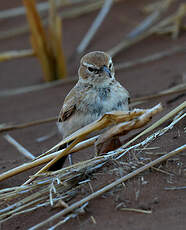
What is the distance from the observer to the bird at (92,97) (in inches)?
170

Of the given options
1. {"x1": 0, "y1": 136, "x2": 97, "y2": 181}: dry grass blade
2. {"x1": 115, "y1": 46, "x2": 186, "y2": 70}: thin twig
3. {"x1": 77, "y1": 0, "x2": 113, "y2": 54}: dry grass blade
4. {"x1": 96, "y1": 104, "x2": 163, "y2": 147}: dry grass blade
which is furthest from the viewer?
{"x1": 77, "y1": 0, "x2": 113, "y2": 54}: dry grass blade

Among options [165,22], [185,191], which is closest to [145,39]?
[165,22]

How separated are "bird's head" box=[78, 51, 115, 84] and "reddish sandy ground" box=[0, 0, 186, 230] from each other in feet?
2.58

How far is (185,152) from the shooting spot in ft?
11.7

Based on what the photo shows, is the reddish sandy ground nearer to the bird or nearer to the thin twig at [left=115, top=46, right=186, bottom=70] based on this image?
the thin twig at [left=115, top=46, right=186, bottom=70]

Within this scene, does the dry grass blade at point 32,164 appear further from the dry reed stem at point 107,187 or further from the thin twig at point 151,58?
the thin twig at point 151,58

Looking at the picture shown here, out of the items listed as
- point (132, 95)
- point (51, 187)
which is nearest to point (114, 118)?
point (51, 187)

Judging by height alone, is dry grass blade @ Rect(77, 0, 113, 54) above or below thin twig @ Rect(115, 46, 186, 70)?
above

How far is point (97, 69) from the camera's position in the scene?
461 centimetres

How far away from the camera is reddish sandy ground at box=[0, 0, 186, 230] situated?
3.03 meters

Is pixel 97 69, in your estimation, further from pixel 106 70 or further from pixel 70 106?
pixel 70 106

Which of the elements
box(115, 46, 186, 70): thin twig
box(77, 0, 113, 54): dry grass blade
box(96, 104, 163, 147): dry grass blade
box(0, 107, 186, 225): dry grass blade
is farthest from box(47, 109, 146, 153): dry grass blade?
box(77, 0, 113, 54): dry grass blade

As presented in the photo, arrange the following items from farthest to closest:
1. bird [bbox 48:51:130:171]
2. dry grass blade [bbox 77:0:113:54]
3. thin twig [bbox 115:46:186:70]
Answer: dry grass blade [bbox 77:0:113:54] → thin twig [bbox 115:46:186:70] → bird [bbox 48:51:130:171]

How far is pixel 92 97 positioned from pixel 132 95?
8.67 ft
